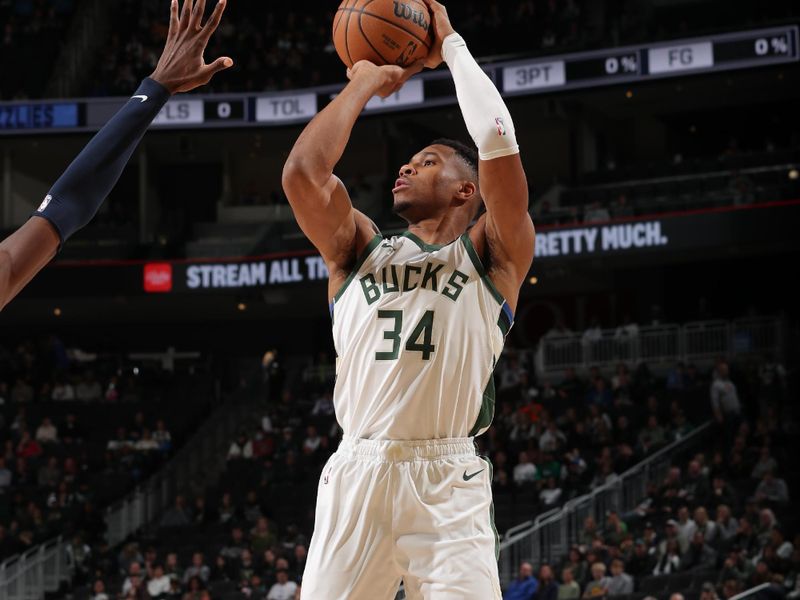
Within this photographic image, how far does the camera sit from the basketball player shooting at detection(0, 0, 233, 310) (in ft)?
10.6

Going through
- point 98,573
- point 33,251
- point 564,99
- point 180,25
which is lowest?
point 98,573

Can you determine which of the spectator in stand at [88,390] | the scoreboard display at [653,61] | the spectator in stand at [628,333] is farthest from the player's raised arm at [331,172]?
the spectator in stand at [88,390]

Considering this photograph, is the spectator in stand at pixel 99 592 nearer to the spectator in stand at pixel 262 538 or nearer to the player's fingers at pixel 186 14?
the spectator in stand at pixel 262 538

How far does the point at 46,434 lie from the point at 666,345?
11.8 m

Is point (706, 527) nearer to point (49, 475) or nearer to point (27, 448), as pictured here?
point (49, 475)

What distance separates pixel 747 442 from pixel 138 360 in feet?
52.0

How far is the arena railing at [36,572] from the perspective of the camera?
68.6 feet

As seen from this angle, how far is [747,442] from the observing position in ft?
63.6

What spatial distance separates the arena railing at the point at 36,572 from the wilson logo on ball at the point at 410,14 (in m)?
17.2

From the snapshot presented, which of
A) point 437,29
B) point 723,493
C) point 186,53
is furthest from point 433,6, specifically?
point 723,493

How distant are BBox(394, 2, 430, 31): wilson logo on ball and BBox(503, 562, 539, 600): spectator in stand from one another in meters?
11.2

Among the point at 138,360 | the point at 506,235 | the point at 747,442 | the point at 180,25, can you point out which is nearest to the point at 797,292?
the point at 747,442

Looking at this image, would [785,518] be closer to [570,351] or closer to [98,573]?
[570,351]

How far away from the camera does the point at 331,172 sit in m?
5.12
